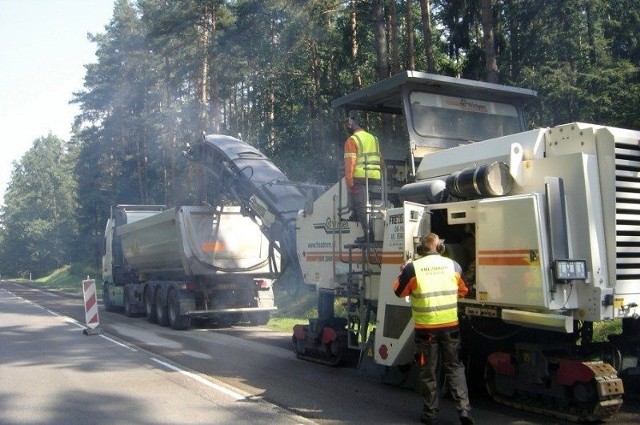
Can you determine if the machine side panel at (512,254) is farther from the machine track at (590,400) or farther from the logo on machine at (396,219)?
the logo on machine at (396,219)

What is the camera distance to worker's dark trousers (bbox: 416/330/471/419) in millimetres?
6566

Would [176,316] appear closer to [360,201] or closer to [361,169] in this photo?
[360,201]

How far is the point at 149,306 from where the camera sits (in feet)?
60.0

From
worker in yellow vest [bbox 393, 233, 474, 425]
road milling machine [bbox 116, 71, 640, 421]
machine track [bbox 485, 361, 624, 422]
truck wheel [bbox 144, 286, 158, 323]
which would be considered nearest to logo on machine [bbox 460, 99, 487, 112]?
road milling machine [bbox 116, 71, 640, 421]

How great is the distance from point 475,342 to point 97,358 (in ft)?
22.1

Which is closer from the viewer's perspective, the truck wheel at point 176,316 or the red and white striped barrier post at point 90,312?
the red and white striped barrier post at point 90,312

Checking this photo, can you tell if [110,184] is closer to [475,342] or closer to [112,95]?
[112,95]

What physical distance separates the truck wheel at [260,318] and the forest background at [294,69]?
4575 millimetres

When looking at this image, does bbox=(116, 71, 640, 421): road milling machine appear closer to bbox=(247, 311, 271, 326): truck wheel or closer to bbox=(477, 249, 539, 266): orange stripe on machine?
bbox=(477, 249, 539, 266): orange stripe on machine

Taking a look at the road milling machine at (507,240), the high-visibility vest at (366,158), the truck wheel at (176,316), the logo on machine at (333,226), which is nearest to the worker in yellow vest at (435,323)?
the road milling machine at (507,240)

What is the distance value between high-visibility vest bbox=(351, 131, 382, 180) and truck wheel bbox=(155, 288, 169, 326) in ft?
32.5

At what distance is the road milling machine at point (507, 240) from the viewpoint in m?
6.34

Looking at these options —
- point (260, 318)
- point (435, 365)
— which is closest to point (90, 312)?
point (260, 318)

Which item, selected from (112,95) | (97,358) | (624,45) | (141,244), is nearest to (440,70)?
(624,45)
